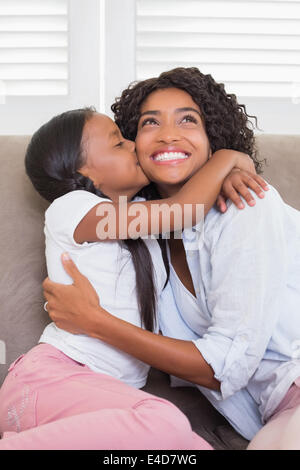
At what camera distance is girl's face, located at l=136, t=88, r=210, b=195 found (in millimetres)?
1289

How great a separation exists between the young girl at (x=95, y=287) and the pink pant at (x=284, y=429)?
4.4 inches

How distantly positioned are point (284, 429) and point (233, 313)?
0.24 meters

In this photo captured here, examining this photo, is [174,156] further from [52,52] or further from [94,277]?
[52,52]

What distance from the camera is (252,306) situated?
43.4 inches

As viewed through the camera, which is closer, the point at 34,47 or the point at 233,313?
the point at 233,313

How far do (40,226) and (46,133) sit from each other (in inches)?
10.5

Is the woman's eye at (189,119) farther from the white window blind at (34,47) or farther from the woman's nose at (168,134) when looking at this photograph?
the white window blind at (34,47)

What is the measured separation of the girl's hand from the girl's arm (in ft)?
0.07

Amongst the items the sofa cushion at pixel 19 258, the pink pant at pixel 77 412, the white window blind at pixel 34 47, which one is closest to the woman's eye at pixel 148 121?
the sofa cushion at pixel 19 258

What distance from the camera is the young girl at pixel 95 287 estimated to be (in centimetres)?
94

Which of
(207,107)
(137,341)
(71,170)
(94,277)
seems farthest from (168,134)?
(137,341)

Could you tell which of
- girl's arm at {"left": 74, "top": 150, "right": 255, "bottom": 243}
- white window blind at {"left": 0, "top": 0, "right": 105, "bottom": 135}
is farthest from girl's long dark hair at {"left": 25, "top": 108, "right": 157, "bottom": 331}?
white window blind at {"left": 0, "top": 0, "right": 105, "bottom": 135}

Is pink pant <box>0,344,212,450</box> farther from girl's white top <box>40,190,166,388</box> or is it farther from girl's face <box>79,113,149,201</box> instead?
girl's face <box>79,113,149,201</box>
